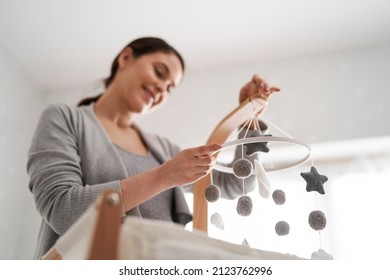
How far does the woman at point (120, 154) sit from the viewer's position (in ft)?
2.18

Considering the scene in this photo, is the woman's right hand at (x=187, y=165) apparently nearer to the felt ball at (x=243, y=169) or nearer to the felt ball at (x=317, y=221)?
the felt ball at (x=243, y=169)

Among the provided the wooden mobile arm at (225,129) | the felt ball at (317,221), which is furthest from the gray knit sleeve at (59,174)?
the felt ball at (317,221)

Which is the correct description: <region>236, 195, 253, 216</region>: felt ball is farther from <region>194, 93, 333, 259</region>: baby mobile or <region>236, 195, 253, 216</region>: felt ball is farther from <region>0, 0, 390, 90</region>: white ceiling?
<region>0, 0, 390, 90</region>: white ceiling

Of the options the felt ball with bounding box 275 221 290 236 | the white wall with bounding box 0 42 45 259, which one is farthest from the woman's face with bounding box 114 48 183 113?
the white wall with bounding box 0 42 45 259

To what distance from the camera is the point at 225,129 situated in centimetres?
86

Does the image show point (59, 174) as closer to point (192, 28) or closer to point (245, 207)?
point (245, 207)

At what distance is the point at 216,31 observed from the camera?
1449 mm

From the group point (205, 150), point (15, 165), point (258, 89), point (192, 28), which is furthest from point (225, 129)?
point (15, 165)

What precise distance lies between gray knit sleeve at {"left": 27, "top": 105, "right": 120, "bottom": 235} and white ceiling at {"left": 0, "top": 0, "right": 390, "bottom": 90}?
2.11 ft

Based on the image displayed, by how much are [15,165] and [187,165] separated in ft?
3.48

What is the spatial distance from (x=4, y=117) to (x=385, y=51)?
56.8 inches

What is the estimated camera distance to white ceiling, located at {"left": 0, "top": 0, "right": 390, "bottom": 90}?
4.44 ft
